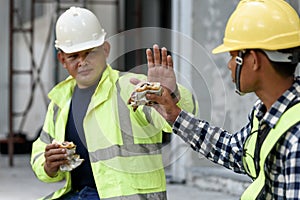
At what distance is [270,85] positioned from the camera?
282 centimetres

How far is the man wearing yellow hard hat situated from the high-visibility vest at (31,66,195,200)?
3.59ft

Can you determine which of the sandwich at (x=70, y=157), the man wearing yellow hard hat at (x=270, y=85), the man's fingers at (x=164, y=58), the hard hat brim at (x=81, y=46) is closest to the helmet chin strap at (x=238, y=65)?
the man wearing yellow hard hat at (x=270, y=85)

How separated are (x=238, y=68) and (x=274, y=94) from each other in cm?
15

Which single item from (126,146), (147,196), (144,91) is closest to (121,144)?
(126,146)

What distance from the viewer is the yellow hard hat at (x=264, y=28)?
2.82 metres

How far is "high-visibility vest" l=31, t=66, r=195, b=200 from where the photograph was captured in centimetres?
404

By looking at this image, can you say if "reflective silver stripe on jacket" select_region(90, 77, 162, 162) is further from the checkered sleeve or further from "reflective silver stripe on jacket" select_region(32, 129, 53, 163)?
the checkered sleeve

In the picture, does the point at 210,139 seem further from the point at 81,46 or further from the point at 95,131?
the point at 81,46

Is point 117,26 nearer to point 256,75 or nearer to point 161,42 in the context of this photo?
point 161,42

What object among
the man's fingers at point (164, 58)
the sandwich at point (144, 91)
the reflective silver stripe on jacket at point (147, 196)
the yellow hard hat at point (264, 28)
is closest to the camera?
the yellow hard hat at point (264, 28)

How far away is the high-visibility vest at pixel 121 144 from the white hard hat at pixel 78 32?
0.23 meters

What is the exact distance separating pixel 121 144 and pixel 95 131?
17 centimetres

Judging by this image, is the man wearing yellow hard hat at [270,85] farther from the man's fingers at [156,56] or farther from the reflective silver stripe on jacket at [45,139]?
the reflective silver stripe on jacket at [45,139]

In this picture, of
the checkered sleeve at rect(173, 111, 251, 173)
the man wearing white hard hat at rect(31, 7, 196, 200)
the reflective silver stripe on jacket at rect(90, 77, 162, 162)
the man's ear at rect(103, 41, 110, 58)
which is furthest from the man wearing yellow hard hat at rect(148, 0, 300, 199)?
the man's ear at rect(103, 41, 110, 58)
